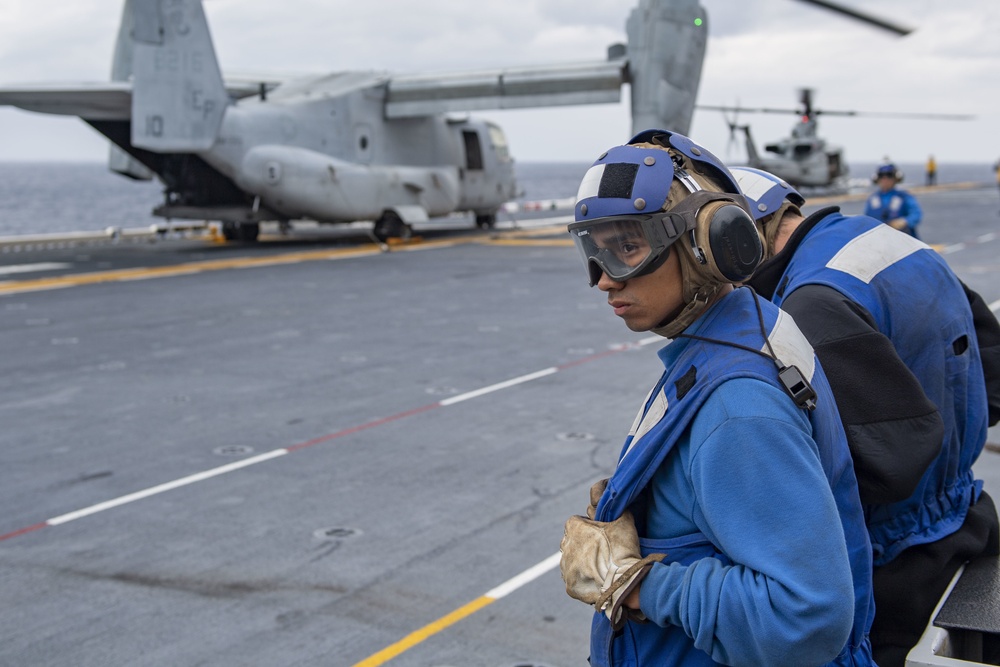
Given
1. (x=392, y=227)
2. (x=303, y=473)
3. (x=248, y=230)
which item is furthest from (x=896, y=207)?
(x=248, y=230)

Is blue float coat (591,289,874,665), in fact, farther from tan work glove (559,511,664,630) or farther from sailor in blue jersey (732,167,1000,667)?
sailor in blue jersey (732,167,1000,667)

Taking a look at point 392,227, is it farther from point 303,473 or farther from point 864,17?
point 864,17

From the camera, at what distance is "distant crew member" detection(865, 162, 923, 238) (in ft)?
43.8

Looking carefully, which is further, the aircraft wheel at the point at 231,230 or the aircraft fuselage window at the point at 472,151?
the aircraft fuselage window at the point at 472,151

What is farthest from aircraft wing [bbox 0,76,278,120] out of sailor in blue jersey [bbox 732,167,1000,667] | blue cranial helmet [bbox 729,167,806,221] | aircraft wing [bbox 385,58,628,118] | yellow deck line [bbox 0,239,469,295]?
sailor in blue jersey [bbox 732,167,1000,667]

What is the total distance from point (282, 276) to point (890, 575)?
59.3 feet

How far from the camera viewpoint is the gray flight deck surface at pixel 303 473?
16.6ft

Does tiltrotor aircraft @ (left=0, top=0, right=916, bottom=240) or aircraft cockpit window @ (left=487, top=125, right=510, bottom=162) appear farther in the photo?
aircraft cockpit window @ (left=487, top=125, right=510, bottom=162)

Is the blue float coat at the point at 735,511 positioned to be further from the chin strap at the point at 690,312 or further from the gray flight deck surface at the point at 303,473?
the gray flight deck surface at the point at 303,473

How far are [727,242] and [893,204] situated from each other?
1255cm

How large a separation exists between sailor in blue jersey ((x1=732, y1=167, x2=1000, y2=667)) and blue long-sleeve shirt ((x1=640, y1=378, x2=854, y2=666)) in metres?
0.72

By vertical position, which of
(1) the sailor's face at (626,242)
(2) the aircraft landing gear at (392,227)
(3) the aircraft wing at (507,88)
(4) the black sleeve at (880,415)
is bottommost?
(2) the aircraft landing gear at (392,227)

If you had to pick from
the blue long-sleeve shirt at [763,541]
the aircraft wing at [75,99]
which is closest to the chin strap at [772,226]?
the blue long-sleeve shirt at [763,541]

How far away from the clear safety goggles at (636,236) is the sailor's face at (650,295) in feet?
0.07
